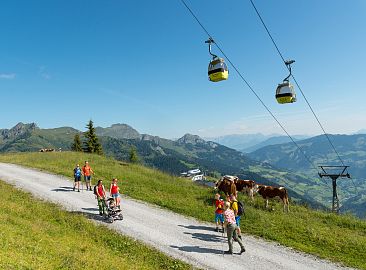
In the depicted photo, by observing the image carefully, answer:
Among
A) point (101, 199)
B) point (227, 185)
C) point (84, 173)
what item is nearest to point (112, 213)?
point (101, 199)

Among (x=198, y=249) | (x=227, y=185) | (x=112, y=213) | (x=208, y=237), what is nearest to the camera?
(x=198, y=249)

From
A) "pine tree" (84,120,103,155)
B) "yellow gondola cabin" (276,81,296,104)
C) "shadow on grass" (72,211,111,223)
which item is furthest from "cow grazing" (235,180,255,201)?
"pine tree" (84,120,103,155)

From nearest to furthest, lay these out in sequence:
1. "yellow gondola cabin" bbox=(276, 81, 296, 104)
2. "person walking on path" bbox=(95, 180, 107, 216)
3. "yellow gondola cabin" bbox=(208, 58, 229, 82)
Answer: "yellow gondola cabin" bbox=(208, 58, 229, 82) → "yellow gondola cabin" bbox=(276, 81, 296, 104) → "person walking on path" bbox=(95, 180, 107, 216)

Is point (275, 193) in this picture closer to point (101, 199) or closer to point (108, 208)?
point (108, 208)

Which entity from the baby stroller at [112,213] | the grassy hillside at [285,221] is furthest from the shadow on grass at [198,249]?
the baby stroller at [112,213]

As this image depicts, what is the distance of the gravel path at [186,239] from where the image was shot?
15689 mm

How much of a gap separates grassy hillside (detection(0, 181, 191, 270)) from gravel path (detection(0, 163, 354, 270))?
1.21 meters

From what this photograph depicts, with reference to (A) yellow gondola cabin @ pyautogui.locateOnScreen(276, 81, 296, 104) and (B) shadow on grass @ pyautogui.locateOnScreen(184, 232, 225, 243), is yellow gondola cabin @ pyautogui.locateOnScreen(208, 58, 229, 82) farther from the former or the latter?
(B) shadow on grass @ pyautogui.locateOnScreen(184, 232, 225, 243)

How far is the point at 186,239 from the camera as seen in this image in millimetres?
18562

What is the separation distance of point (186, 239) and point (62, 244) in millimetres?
6932

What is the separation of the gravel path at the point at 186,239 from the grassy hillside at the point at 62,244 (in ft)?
3.97

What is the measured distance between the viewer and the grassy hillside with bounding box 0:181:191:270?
11953 mm

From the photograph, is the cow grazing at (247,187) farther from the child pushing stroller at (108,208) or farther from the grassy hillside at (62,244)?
the grassy hillside at (62,244)

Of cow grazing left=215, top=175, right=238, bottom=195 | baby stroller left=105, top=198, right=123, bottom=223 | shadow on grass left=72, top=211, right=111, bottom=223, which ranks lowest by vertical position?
shadow on grass left=72, top=211, right=111, bottom=223
